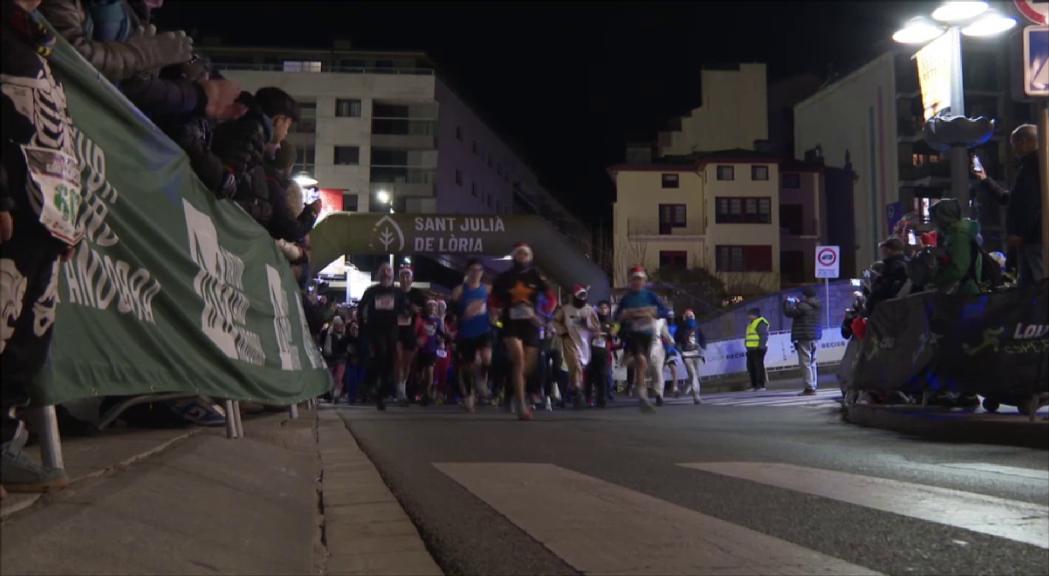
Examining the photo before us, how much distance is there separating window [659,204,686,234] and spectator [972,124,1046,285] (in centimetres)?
5226

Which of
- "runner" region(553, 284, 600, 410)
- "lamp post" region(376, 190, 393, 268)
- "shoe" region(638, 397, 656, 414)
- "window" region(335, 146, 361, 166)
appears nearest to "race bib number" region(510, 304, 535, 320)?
"shoe" region(638, 397, 656, 414)

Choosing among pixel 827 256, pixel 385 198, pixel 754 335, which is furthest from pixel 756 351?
pixel 385 198

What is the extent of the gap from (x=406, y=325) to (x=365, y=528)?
36.2ft

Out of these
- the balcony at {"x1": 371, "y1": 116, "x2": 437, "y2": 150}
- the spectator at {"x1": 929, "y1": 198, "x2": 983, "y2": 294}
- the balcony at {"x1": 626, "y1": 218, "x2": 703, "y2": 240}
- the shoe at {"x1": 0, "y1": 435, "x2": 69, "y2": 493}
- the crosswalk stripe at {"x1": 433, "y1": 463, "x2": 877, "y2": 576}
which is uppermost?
the balcony at {"x1": 371, "y1": 116, "x2": 437, "y2": 150}

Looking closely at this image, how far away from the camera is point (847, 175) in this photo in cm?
6003

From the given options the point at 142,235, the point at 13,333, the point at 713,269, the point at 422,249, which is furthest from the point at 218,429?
the point at 713,269

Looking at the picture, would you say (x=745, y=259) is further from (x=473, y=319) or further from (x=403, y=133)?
(x=473, y=319)

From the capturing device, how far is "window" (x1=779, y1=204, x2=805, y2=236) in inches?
2411

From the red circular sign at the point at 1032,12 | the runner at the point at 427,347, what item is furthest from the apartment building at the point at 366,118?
the red circular sign at the point at 1032,12

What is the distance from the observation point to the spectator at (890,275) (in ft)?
39.4

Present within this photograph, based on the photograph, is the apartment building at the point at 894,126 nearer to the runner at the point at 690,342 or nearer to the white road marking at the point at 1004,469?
the runner at the point at 690,342

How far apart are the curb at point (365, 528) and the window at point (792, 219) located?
189 feet

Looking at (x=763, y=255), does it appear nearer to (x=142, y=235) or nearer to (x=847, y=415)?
(x=847, y=415)

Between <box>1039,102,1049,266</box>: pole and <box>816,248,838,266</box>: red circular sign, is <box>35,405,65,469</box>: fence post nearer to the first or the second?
<box>1039,102,1049,266</box>: pole
